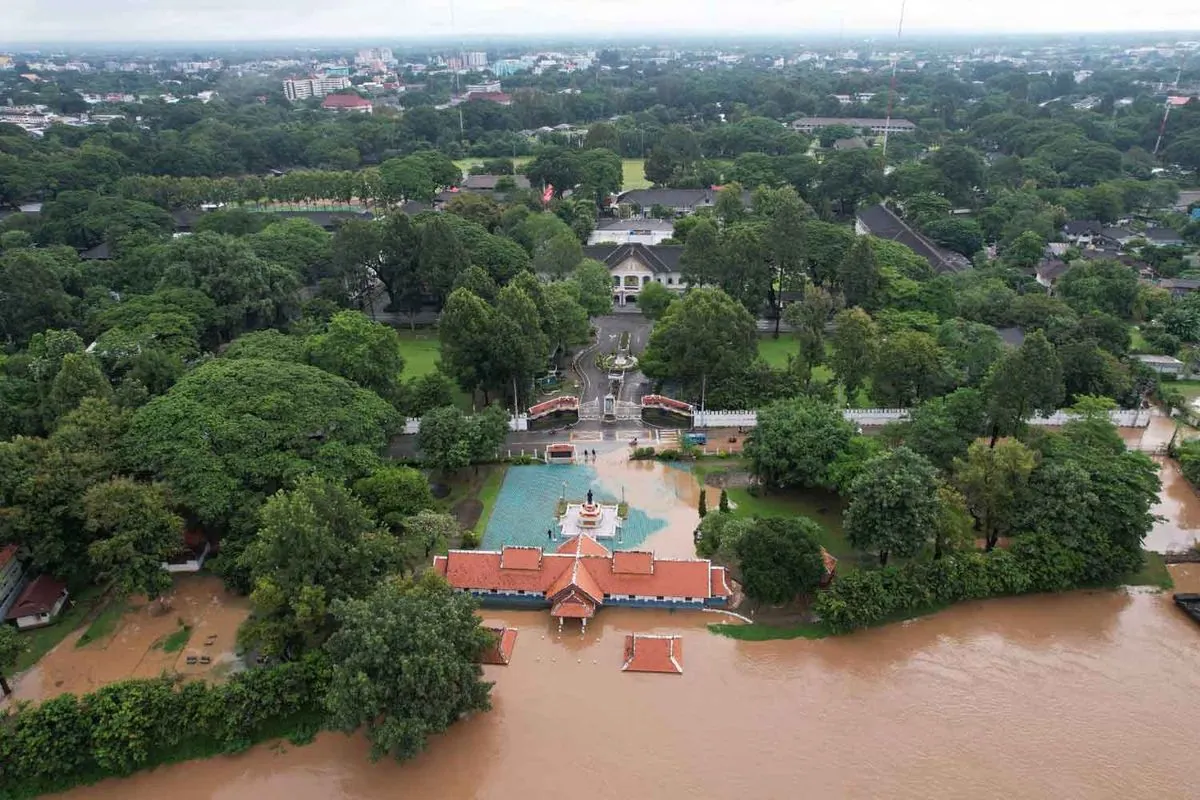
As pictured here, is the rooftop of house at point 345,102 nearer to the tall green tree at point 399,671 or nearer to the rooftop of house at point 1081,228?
the rooftop of house at point 1081,228

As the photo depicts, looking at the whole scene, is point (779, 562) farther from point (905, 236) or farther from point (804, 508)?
point (905, 236)

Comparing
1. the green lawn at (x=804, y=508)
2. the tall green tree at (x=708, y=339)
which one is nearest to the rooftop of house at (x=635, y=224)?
the tall green tree at (x=708, y=339)

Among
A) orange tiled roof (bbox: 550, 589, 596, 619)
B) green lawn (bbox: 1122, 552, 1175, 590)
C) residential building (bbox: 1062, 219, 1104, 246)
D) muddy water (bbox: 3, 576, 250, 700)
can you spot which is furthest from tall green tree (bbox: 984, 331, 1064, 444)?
residential building (bbox: 1062, 219, 1104, 246)

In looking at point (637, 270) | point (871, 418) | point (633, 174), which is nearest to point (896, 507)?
point (871, 418)

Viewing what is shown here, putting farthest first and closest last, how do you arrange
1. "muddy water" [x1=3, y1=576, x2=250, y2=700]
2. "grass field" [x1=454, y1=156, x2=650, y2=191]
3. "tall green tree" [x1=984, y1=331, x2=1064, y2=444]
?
"grass field" [x1=454, y1=156, x2=650, y2=191] < "tall green tree" [x1=984, y1=331, x2=1064, y2=444] < "muddy water" [x1=3, y1=576, x2=250, y2=700]

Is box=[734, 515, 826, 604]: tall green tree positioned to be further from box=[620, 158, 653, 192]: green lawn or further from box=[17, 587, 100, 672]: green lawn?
box=[620, 158, 653, 192]: green lawn

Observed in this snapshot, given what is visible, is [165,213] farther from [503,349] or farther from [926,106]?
[926,106]
